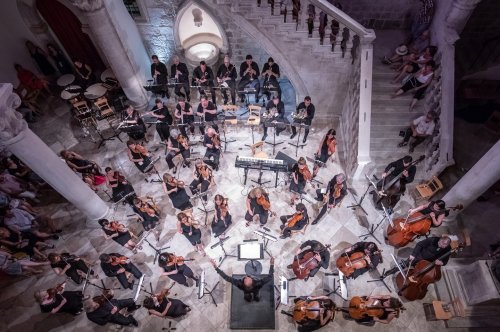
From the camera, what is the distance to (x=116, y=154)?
37.2 ft

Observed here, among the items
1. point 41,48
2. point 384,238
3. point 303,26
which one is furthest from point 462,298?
point 41,48

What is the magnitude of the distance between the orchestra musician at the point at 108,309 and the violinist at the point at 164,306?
87 cm

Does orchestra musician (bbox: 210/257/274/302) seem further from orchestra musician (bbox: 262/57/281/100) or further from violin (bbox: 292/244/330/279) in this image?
orchestra musician (bbox: 262/57/281/100)

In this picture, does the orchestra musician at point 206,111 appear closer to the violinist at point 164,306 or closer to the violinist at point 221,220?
the violinist at point 221,220

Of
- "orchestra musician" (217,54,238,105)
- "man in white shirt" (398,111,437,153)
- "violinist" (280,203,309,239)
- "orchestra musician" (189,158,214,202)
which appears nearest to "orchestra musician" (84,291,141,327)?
"orchestra musician" (189,158,214,202)

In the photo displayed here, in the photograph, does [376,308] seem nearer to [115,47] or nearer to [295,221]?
[295,221]

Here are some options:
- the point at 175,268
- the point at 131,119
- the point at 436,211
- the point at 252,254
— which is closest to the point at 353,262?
the point at 436,211

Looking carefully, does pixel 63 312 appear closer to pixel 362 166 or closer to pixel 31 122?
pixel 31 122

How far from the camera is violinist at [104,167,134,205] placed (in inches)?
359

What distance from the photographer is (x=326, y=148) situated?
981cm

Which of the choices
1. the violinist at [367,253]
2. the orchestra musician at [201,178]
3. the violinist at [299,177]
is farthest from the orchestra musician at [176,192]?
the violinist at [367,253]

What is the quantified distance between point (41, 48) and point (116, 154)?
5.17 meters

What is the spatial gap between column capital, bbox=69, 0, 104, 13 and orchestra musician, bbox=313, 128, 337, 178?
7122 millimetres

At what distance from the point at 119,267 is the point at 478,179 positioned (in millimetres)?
8512
